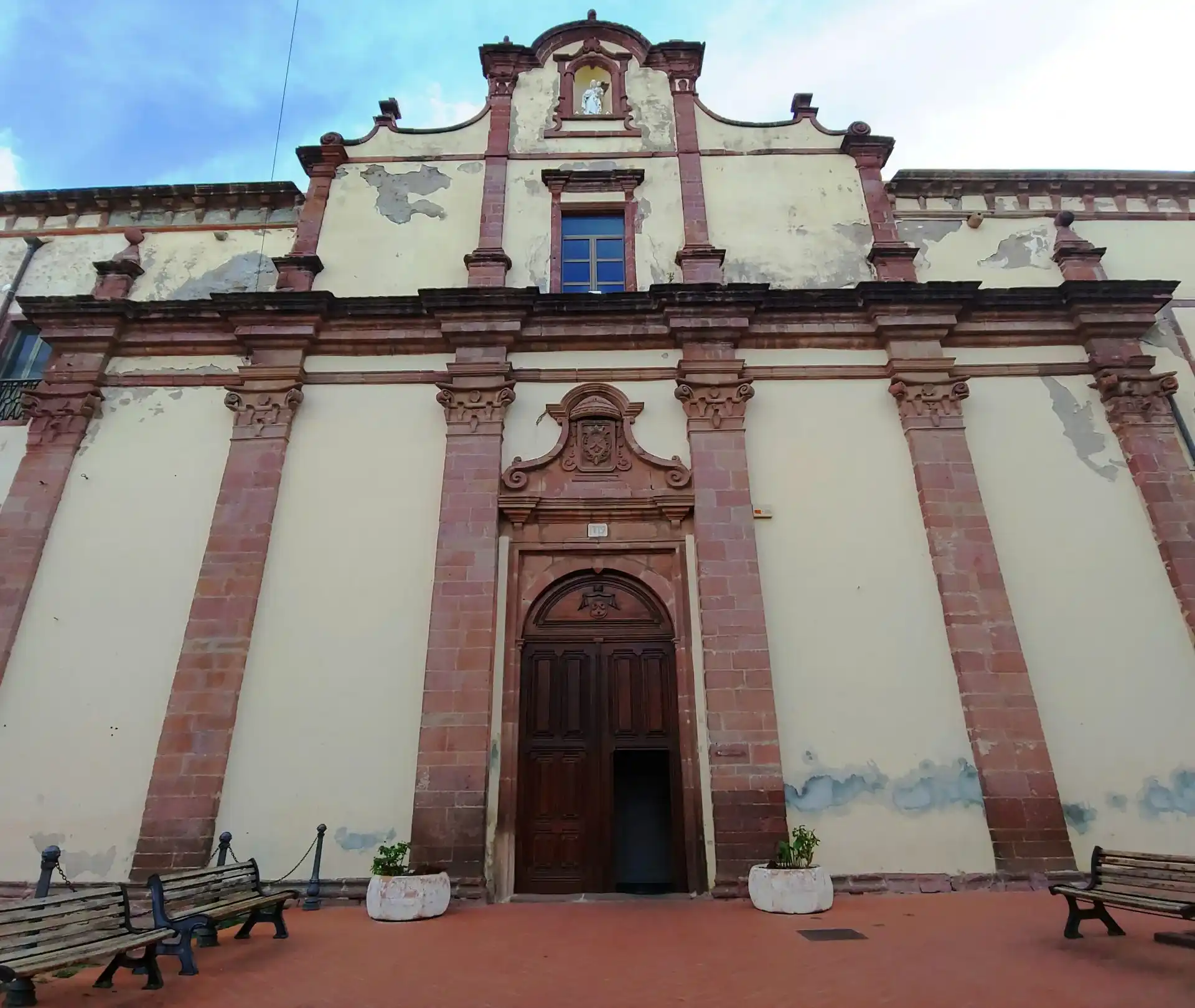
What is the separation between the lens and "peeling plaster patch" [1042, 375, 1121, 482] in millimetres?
10633

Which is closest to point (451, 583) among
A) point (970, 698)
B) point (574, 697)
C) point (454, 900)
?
point (574, 697)

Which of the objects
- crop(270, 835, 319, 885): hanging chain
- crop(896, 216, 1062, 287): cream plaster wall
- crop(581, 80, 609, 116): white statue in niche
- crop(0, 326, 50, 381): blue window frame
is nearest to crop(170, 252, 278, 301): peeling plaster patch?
crop(0, 326, 50, 381): blue window frame

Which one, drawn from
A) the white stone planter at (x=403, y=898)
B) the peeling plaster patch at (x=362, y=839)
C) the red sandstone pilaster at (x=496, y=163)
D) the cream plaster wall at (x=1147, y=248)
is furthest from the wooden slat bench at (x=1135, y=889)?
the cream plaster wall at (x=1147, y=248)

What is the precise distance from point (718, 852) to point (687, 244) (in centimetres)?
934

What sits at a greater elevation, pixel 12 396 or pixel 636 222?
pixel 636 222

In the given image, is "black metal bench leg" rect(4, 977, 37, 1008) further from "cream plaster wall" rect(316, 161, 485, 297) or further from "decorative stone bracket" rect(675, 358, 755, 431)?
"cream plaster wall" rect(316, 161, 485, 297)

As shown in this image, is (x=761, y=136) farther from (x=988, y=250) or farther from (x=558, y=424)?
(x=558, y=424)

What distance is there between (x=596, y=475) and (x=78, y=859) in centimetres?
797

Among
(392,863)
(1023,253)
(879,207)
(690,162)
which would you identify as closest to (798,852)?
(392,863)

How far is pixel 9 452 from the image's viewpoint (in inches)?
443

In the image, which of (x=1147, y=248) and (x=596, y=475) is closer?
(x=596, y=475)

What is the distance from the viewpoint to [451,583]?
969 centimetres

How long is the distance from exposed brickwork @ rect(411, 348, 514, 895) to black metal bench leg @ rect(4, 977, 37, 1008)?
423 cm

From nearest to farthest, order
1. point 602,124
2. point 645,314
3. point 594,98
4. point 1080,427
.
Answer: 1. point 1080,427
2. point 645,314
3. point 602,124
4. point 594,98
